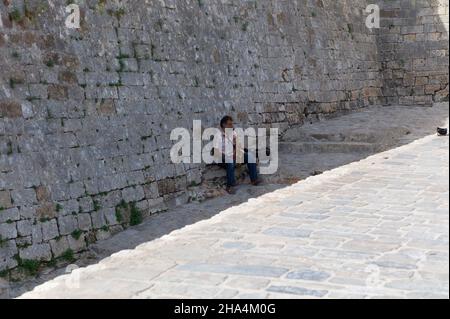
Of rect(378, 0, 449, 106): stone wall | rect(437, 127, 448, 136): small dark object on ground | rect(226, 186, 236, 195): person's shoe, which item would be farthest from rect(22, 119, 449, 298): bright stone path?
rect(378, 0, 449, 106): stone wall

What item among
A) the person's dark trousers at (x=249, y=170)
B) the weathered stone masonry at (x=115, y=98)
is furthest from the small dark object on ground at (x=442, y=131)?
the weathered stone masonry at (x=115, y=98)

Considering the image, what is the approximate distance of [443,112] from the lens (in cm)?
1552

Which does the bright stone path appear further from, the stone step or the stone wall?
the stone wall

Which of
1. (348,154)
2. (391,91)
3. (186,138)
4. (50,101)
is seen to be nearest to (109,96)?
(50,101)

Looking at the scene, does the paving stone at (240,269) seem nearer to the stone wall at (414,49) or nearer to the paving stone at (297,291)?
the paving stone at (297,291)

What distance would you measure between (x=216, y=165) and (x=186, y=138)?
76 centimetres

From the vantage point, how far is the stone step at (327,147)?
39.6 feet

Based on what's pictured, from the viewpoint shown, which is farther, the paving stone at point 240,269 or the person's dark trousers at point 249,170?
the person's dark trousers at point 249,170

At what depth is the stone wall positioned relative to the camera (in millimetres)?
17469

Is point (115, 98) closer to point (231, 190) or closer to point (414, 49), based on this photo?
point (231, 190)

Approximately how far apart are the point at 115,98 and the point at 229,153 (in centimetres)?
221

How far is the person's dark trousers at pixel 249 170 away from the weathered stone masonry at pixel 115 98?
45 cm

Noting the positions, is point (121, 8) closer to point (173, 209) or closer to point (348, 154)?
point (173, 209)

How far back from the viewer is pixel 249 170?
10.8m
